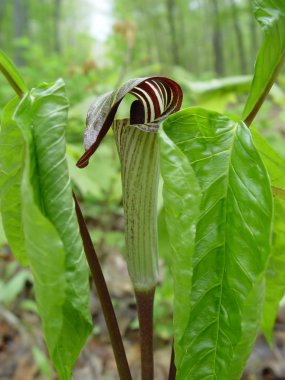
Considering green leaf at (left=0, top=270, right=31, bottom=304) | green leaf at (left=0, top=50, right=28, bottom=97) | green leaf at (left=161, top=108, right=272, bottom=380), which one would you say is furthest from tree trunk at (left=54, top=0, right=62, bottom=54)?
green leaf at (left=161, top=108, right=272, bottom=380)

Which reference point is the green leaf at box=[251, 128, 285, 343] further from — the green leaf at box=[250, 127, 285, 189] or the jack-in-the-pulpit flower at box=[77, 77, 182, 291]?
the jack-in-the-pulpit flower at box=[77, 77, 182, 291]

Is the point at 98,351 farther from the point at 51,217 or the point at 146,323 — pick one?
the point at 51,217

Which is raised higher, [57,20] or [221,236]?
[221,236]

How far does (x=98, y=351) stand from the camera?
1847mm

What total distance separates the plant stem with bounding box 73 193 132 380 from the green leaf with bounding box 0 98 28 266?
0.26 feet

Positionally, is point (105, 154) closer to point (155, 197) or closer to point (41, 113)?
point (155, 197)

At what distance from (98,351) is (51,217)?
1561mm

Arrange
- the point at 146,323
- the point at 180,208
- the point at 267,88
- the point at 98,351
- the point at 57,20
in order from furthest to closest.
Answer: the point at 57,20 → the point at 98,351 → the point at 146,323 → the point at 267,88 → the point at 180,208

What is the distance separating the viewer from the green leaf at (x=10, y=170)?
0.54 metres

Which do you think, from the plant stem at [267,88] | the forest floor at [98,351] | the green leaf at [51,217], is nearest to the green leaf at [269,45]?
the plant stem at [267,88]

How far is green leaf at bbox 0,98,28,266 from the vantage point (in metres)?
0.54

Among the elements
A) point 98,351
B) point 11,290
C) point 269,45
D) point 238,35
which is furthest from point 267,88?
point 238,35

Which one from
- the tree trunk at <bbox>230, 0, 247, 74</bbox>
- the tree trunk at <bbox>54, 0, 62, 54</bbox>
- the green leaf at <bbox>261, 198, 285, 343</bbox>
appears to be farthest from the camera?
the tree trunk at <bbox>54, 0, 62, 54</bbox>

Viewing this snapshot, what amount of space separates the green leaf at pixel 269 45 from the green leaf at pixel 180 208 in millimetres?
167
